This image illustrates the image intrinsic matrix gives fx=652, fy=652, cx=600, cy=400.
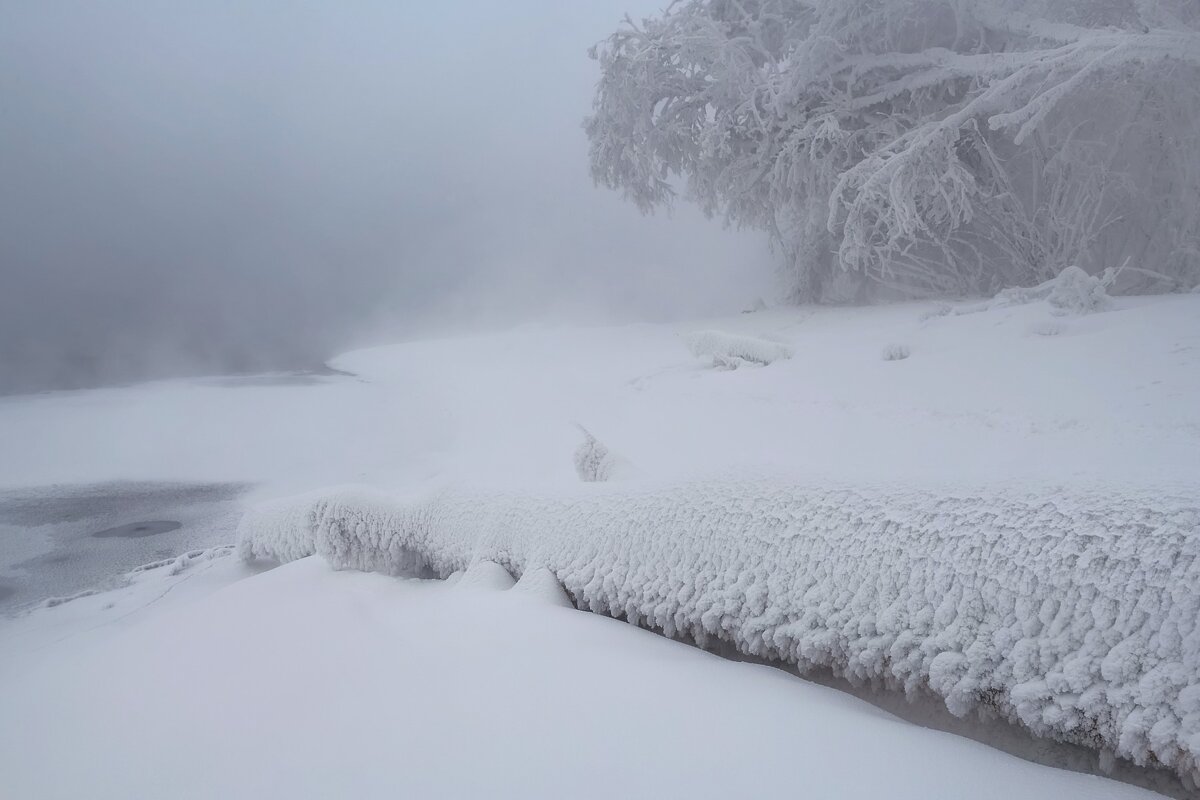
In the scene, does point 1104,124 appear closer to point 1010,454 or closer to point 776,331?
point 776,331

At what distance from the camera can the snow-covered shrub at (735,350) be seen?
5.49m

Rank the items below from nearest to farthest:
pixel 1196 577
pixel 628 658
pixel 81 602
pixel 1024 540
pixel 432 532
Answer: pixel 1196 577
pixel 1024 540
pixel 628 658
pixel 432 532
pixel 81 602

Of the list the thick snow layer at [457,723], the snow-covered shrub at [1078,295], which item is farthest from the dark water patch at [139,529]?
the snow-covered shrub at [1078,295]

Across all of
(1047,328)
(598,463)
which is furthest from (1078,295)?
(598,463)

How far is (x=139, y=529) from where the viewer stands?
12.0 ft

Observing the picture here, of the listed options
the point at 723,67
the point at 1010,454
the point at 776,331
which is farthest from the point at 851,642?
the point at 723,67

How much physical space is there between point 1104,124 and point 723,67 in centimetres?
454

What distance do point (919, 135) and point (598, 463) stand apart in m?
6.38

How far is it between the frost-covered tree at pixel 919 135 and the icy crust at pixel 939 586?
606 centimetres

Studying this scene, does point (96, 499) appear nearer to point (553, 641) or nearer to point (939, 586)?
point (553, 641)

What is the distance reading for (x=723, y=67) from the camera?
850cm

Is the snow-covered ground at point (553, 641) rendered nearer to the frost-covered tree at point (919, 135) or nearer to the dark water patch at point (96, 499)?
the dark water patch at point (96, 499)

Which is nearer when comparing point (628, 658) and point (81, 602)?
point (628, 658)

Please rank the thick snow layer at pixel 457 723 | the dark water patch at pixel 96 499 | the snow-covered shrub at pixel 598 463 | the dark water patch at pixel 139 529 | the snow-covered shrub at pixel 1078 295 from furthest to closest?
the snow-covered shrub at pixel 1078 295, the dark water patch at pixel 96 499, the dark water patch at pixel 139 529, the snow-covered shrub at pixel 598 463, the thick snow layer at pixel 457 723
